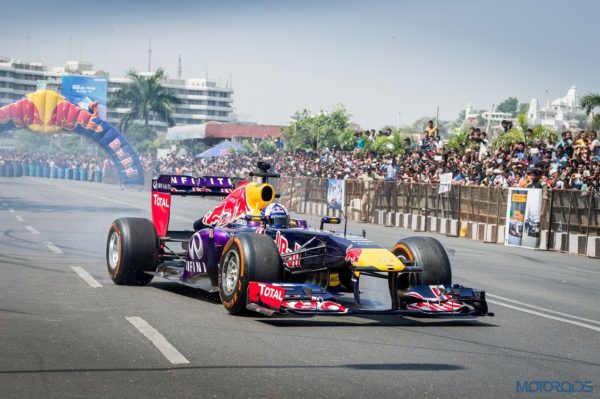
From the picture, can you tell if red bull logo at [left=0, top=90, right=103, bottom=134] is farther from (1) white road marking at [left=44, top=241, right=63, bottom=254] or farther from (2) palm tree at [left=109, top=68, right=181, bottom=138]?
(1) white road marking at [left=44, top=241, right=63, bottom=254]

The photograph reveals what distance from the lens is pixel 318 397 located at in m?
6.09

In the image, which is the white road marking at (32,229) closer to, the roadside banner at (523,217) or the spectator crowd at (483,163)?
the spectator crowd at (483,163)

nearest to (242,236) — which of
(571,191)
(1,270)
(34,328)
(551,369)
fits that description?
(34,328)

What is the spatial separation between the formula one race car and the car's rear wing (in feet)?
2.91

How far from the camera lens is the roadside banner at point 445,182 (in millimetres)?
29328

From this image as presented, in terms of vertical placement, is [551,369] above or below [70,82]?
below

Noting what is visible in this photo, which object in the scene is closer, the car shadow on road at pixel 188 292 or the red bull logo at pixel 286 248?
the red bull logo at pixel 286 248

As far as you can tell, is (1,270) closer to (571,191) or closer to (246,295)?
(246,295)

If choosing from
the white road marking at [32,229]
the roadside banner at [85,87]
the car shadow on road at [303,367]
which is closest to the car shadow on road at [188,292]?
the car shadow on road at [303,367]

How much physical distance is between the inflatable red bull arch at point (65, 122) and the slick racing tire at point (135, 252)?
48.1 m

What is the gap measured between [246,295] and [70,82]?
210 ft

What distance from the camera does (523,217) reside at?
82.7ft

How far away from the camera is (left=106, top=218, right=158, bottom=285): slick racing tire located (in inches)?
472

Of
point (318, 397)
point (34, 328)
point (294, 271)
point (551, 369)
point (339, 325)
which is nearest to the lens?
point (318, 397)
